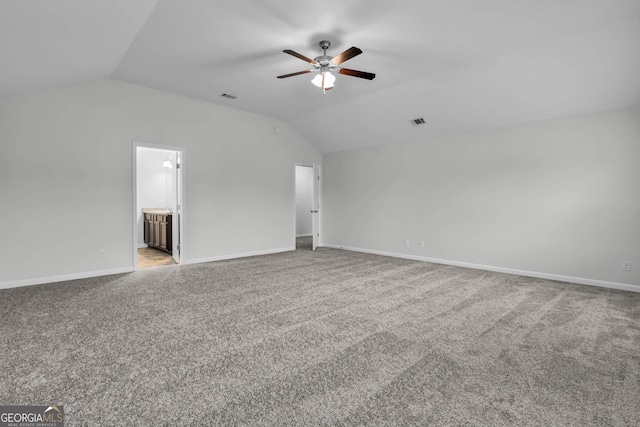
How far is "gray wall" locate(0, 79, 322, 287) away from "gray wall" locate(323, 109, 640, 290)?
2.78 meters

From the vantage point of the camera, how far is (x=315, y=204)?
740 centimetres

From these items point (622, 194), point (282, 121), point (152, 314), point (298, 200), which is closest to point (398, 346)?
point (152, 314)

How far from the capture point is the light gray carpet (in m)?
1.68

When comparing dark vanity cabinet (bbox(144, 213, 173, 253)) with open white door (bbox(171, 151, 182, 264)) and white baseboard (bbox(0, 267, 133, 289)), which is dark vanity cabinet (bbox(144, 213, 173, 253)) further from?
white baseboard (bbox(0, 267, 133, 289))

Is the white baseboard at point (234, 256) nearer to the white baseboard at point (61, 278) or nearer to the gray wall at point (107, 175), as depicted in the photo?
the gray wall at point (107, 175)

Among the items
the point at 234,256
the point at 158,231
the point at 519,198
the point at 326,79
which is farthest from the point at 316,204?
the point at 519,198

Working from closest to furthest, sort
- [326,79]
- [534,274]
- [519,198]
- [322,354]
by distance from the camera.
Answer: [322,354]
[326,79]
[534,274]
[519,198]

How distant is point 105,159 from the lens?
4684 millimetres

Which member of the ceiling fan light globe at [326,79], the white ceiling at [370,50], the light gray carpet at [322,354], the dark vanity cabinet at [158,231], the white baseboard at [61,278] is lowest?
the light gray carpet at [322,354]

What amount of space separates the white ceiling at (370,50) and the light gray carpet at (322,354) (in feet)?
8.18

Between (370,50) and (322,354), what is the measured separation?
3.39 meters

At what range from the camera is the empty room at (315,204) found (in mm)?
1914

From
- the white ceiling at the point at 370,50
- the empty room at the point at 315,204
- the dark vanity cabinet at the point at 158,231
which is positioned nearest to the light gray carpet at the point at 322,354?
the empty room at the point at 315,204

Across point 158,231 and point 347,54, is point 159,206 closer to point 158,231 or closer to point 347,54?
point 158,231
